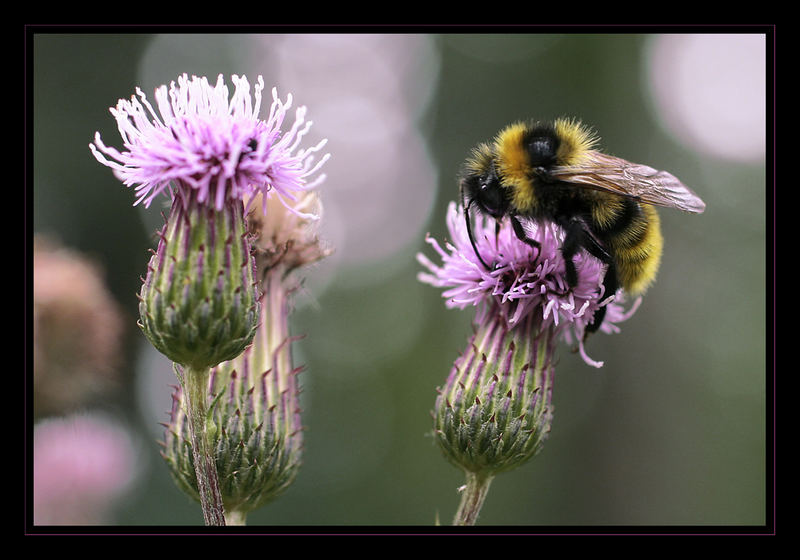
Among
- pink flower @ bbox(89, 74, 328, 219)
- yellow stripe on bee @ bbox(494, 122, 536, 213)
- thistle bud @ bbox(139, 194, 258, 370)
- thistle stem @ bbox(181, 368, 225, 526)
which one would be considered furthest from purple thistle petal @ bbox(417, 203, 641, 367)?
thistle stem @ bbox(181, 368, 225, 526)

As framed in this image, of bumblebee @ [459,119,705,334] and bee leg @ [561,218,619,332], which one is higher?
bumblebee @ [459,119,705,334]

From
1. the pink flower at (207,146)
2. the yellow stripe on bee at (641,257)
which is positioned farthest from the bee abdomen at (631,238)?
the pink flower at (207,146)

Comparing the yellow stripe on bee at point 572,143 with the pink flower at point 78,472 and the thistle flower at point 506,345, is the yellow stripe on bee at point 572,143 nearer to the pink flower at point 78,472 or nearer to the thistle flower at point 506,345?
the thistle flower at point 506,345

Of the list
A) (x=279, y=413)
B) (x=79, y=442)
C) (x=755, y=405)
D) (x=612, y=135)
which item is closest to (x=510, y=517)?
(x=755, y=405)

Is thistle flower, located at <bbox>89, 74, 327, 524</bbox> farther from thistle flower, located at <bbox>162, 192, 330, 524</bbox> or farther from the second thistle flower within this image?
thistle flower, located at <bbox>162, 192, 330, 524</bbox>

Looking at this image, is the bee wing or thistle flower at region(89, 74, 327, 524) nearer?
thistle flower at region(89, 74, 327, 524)

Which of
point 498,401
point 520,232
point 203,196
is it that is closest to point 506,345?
point 498,401
